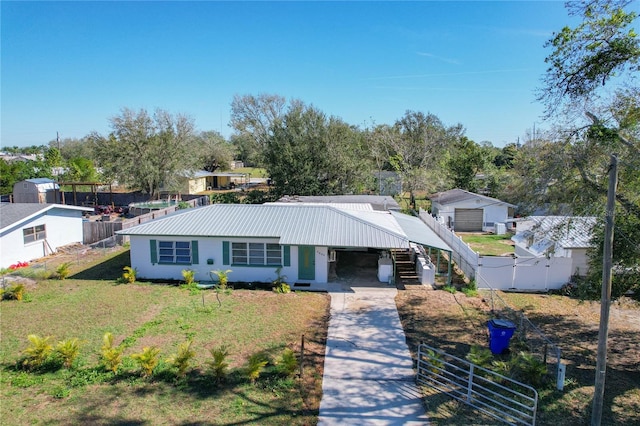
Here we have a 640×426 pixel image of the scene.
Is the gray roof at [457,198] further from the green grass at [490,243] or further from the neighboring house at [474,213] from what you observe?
the green grass at [490,243]

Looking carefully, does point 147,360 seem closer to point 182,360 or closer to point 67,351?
point 182,360

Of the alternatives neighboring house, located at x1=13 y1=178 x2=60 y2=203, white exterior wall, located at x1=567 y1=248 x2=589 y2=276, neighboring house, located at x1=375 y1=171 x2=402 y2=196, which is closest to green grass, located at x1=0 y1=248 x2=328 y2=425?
white exterior wall, located at x1=567 y1=248 x2=589 y2=276

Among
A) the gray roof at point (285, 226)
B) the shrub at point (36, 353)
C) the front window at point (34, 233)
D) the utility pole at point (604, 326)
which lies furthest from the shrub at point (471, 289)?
the front window at point (34, 233)

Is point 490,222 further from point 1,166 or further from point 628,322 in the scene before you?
point 1,166

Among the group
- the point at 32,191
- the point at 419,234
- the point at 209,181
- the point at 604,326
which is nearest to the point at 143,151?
the point at 32,191

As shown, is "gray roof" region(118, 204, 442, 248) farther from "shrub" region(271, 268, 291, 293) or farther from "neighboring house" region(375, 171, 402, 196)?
"neighboring house" region(375, 171, 402, 196)

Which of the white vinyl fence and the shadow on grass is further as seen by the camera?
the shadow on grass

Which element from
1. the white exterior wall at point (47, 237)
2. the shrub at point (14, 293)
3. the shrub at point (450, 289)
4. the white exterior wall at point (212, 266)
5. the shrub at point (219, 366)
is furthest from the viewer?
the white exterior wall at point (47, 237)

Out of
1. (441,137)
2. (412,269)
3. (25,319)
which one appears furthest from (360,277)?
(441,137)
